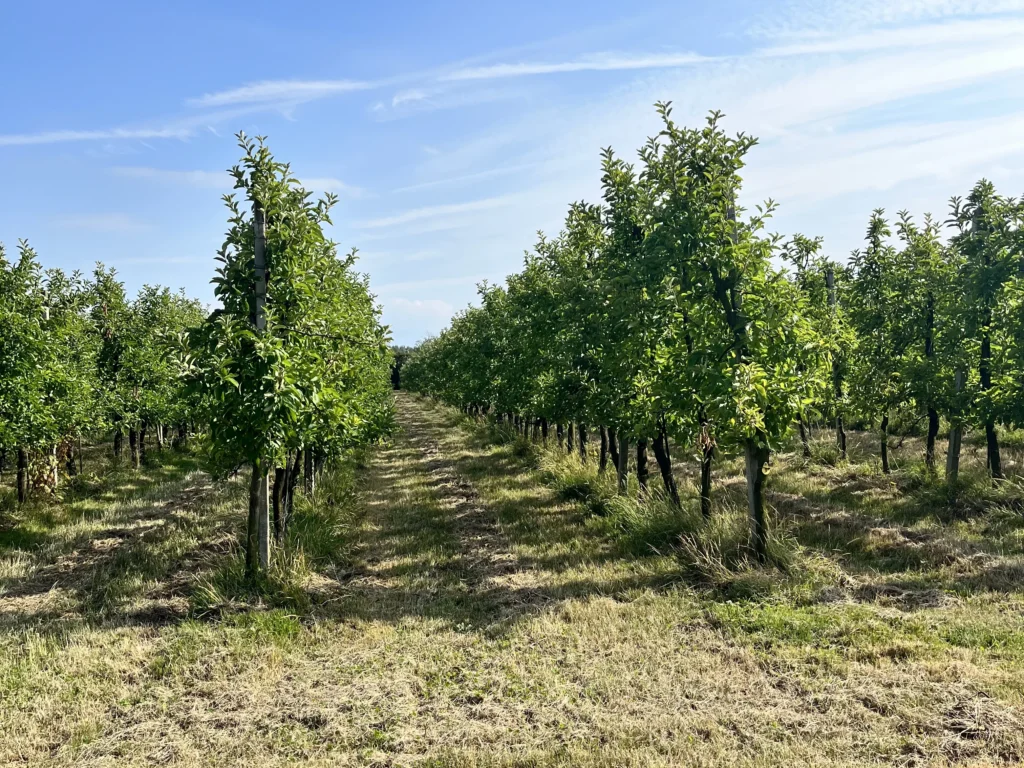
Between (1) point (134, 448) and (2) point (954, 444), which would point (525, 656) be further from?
(1) point (134, 448)

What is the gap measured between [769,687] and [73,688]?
6.81m

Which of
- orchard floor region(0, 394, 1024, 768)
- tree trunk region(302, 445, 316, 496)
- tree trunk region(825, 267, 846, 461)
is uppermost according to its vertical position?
tree trunk region(825, 267, 846, 461)

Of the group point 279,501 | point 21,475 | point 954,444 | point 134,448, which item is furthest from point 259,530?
point 134,448

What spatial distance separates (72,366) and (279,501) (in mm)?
10217

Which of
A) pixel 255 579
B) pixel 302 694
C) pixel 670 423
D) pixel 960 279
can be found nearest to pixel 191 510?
pixel 255 579

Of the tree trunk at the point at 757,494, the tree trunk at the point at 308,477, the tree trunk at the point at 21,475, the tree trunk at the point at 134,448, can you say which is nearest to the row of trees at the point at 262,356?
the tree trunk at the point at 21,475

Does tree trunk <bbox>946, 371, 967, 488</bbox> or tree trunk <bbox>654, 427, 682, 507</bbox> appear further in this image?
tree trunk <bbox>946, 371, 967, 488</bbox>

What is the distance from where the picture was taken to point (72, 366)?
653 inches

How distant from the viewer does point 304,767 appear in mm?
4730

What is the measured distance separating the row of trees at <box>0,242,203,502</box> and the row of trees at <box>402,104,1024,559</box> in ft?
22.8

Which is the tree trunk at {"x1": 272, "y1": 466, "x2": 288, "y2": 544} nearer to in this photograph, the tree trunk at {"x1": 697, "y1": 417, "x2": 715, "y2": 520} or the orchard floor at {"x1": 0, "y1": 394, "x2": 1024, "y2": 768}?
the orchard floor at {"x1": 0, "y1": 394, "x2": 1024, "y2": 768}

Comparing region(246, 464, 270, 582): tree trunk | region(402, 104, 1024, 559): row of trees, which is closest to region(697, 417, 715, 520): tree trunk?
region(402, 104, 1024, 559): row of trees

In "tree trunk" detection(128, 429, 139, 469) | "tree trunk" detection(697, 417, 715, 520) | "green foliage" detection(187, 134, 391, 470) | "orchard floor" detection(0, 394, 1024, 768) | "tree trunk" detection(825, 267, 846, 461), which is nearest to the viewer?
"orchard floor" detection(0, 394, 1024, 768)

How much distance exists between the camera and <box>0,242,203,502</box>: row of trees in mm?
13094
